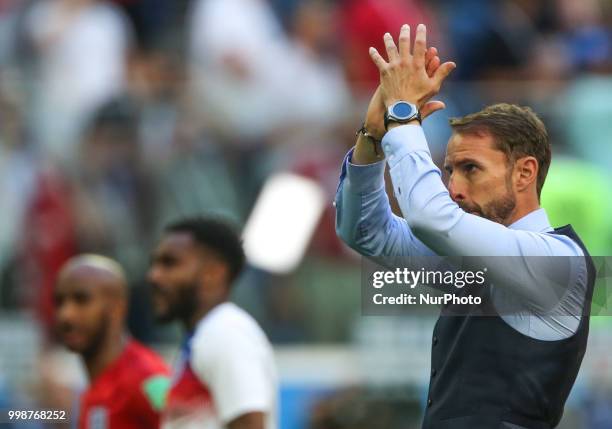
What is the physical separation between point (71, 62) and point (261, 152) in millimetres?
1873

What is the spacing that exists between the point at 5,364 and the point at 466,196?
617cm

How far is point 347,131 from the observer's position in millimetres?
9648

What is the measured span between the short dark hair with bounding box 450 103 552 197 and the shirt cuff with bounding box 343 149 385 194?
0.86 feet

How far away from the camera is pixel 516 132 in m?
4.15

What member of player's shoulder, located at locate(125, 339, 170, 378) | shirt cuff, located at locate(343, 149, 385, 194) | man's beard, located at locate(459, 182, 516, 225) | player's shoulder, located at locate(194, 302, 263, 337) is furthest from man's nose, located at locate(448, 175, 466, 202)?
player's shoulder, located at locate(125, 339, 170, 378)

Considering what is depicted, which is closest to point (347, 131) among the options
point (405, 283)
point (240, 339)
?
point (240, 339)

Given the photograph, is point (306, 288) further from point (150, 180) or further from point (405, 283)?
point (405, 283)

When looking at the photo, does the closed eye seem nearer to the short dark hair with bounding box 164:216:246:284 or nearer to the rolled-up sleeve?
the rolled-up sleeve

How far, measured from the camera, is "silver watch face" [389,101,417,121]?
408cm

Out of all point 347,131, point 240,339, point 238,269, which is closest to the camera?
point 240,339

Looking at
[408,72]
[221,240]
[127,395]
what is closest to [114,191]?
[221,240]

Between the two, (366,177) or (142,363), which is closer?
(366,177)

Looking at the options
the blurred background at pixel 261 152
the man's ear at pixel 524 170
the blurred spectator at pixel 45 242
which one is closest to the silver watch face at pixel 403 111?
the man's ear at pixel 524 170

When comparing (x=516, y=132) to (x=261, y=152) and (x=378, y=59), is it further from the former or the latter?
(x=261, y=152)
